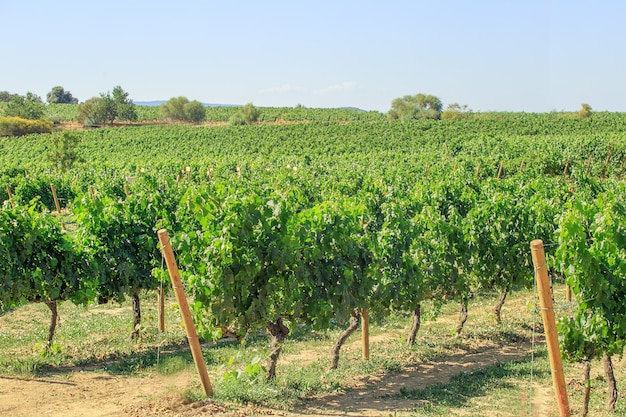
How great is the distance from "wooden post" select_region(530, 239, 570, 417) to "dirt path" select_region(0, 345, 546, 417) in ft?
6.14

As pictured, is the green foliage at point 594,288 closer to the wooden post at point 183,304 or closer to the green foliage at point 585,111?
the wooden post at point 183,304

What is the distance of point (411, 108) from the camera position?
3049 inches

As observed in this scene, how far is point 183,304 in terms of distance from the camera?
7422mm

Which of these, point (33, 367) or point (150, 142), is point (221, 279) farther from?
point (150, 142)

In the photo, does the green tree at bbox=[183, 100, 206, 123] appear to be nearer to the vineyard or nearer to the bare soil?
the vineyard

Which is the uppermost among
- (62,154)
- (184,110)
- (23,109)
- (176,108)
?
(176,108)

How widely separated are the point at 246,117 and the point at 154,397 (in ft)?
232

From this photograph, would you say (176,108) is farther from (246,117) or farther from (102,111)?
(246,117)

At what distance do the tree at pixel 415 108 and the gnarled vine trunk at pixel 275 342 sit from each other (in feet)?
208

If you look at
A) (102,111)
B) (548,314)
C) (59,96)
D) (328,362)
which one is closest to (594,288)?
(548,314)

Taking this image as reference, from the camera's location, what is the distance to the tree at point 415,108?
73812 mm

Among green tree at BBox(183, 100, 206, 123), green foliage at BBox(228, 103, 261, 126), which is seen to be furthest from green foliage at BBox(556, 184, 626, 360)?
green tree at BBox(183, 100, 206, 123)

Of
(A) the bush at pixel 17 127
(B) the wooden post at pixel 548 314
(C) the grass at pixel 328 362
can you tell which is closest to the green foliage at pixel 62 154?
(C) the grass at pixel 328 362

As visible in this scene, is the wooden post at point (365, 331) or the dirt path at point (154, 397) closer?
the dirt path at point (154, 397)
